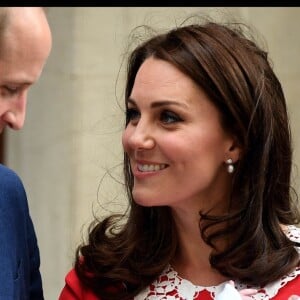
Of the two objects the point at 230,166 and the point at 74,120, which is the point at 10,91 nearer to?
the point at 230,166

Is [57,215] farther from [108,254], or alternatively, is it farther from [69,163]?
[108,254]

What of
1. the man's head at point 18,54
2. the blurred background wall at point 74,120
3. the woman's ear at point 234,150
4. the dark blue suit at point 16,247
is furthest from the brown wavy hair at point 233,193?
the blurred background wall at point 74,120

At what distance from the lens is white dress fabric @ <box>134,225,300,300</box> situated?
2479 millimetres

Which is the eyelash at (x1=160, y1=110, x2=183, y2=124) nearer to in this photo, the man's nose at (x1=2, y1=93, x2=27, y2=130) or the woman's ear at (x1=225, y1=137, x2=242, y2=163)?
the woman's ear at (x1=225, y1=137, x2=242, y2=163)

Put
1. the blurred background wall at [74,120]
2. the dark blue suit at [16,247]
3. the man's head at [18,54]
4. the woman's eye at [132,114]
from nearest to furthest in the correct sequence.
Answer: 1. the man's head at [18,54]
2. the dark blue suit at [16,247]
3. the woman's eye at [132,114]
4. the blurred background wall at [74,120]

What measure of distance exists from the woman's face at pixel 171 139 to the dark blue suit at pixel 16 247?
332 mm

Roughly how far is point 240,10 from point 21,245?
7.03 feet

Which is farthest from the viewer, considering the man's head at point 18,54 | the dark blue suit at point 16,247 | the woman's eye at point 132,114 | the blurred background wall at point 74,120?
the blurred background wall at point 74,120

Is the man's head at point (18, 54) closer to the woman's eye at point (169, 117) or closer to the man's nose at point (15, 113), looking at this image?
the man's nose at point (15, 113)

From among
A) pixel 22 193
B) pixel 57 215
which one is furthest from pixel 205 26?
pixel 57 215

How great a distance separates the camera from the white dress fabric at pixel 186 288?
97.6 inches

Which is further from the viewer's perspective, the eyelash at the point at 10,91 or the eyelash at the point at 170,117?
the eyelash at the point at 170,117

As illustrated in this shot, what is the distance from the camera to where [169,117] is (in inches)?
97.9

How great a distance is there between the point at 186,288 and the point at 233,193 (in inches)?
12.1
